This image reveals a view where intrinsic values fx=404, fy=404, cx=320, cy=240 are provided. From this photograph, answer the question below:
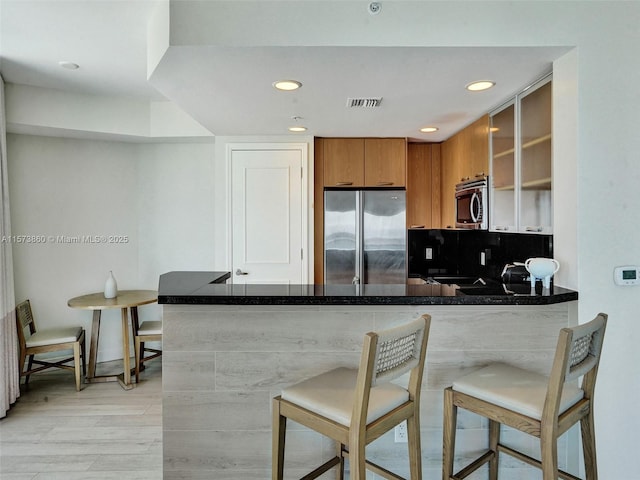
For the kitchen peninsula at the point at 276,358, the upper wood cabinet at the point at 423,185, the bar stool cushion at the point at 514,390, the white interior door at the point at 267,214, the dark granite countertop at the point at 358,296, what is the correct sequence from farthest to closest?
the upper wood cabinet at the point at 423,185 < the white interior door at the point at 267,214 < the kitchen peninsula at the point at 276,358 < the dark granite countertop at the point at 358,296 < the bar stool cushion at the point at 514,390

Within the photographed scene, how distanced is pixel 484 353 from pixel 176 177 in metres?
3.55

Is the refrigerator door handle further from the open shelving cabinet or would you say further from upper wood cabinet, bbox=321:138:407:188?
the open shelving cabinet

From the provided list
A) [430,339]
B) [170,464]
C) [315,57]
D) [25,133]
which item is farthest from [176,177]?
[430,339]

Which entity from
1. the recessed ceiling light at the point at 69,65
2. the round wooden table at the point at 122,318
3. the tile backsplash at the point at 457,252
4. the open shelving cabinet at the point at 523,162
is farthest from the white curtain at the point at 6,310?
the open shelving cabinet at the point at 523,162

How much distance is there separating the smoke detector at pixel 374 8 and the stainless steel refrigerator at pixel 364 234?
2.10 metres

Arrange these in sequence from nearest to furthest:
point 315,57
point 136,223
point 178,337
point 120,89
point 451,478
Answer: point 451,478 → point 178,337 → point 315,57 → point 120,89 → point 136,223

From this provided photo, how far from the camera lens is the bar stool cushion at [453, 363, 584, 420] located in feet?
4.90

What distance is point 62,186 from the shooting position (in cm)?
396

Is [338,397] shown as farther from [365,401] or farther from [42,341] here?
[42,341]

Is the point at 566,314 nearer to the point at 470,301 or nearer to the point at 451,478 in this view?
the point at 470,301

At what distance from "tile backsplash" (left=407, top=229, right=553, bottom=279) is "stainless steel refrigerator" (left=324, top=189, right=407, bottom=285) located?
426 mm

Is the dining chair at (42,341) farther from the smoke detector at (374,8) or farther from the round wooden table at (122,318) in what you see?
the smoke detector at (374,8)

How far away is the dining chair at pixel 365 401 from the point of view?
1330 mm

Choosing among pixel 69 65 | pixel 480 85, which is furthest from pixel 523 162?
pixel 69 65
